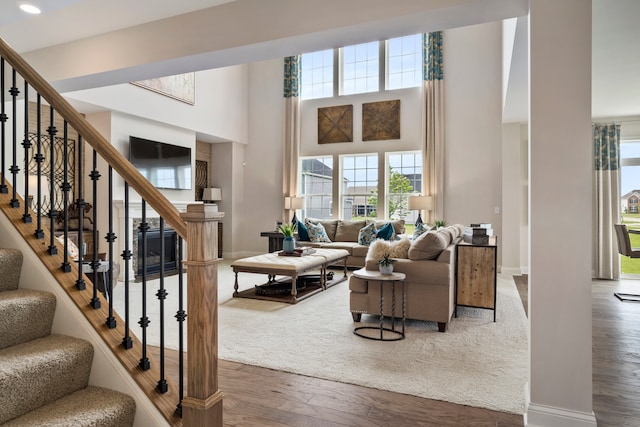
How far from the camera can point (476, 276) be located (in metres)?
4.18

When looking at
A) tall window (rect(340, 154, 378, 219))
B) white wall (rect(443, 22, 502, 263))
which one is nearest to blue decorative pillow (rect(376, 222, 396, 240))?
tall window (rect(340, 154, 378, 219))

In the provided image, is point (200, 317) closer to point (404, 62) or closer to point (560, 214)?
point (560, 214)

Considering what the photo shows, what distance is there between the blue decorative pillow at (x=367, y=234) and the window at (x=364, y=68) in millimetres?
2900

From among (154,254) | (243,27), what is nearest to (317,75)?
(154,254)

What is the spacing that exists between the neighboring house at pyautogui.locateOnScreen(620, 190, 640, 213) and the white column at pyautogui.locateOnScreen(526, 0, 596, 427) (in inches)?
232

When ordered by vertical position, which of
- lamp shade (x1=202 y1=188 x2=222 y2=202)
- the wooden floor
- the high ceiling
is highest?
the high ceiling

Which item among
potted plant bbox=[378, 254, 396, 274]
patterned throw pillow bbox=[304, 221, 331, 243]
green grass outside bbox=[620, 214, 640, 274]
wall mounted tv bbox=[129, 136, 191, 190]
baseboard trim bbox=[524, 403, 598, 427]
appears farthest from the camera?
patterned throw pillow bbox=[304, 221, 331, 243]

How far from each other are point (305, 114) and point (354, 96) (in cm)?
115

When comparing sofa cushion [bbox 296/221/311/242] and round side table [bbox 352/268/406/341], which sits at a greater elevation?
sofa cushion [bbox 296/221/311/242]

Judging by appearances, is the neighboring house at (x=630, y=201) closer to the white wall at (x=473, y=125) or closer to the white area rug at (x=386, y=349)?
the white wall at (x=473, y=125)

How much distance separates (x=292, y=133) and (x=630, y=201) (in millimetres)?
6330

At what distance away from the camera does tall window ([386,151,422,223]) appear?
7.89 metres

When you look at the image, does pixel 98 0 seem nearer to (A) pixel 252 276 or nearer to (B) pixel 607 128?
(A) pixel 252 276

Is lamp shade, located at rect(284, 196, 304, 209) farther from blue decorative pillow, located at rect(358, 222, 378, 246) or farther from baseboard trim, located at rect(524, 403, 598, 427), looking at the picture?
baseboard trim, located at rect(524, 403, 598, 427)
